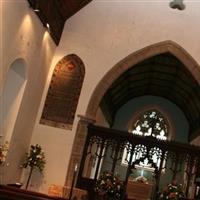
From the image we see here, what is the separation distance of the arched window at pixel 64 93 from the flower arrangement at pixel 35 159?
87 centimetres

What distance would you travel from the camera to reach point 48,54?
11.5m

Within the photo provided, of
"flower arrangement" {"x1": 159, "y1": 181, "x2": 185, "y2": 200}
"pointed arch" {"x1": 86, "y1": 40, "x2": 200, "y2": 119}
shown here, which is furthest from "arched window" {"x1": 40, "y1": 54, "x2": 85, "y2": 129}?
"flower arrangement" {"x1": 159, "y1": 181, "x2": 185, "y2": 200}

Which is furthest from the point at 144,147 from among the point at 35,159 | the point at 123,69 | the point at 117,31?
the point at 117,31

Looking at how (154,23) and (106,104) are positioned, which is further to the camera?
(106,104)

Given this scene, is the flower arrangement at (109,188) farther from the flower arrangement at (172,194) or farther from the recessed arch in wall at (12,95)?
the recessed arch in wall at (12,95)

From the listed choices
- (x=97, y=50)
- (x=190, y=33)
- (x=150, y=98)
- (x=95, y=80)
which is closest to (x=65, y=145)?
(x=95, y=80)

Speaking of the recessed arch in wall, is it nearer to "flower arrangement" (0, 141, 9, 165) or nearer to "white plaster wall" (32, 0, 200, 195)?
"flower arrangement" (0, 141, 9, 165)

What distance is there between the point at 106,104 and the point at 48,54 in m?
5.50

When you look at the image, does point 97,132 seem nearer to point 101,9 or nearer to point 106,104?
point 101,9

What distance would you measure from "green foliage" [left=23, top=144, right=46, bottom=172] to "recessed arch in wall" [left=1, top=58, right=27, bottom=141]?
1.17 metres

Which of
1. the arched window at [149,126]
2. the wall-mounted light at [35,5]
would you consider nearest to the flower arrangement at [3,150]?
the wall-mounted light at [35,5]

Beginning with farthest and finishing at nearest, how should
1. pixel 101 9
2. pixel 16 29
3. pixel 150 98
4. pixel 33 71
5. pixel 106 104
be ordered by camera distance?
1. pixel 150 98
2. pixel 106 104
3. pixel 101 9
4. pixel 33 71
5. pixel 16 29

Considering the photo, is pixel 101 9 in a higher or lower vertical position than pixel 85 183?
higher

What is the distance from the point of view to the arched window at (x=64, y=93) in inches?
458
